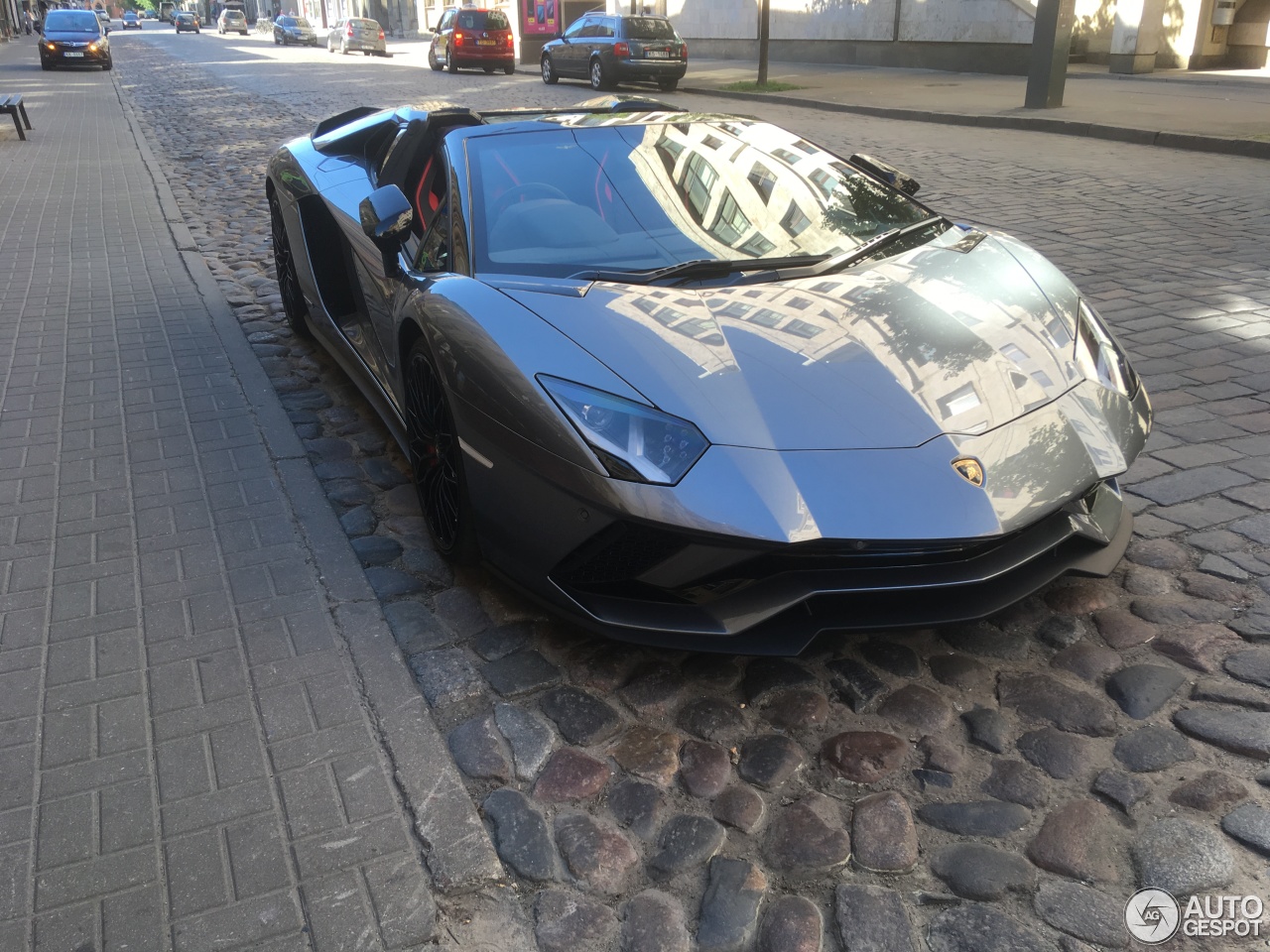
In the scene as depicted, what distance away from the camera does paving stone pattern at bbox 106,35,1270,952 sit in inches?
82.9

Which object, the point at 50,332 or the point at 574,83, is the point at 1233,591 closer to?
the point at 50,332

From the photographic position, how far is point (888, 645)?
2.95 m

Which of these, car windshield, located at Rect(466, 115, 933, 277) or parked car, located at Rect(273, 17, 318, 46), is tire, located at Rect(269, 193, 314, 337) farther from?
parked car, located at Rect(273, 17, 318, 46)

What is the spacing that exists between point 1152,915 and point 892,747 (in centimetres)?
67

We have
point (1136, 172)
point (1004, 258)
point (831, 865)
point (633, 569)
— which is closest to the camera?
point (831, 865)

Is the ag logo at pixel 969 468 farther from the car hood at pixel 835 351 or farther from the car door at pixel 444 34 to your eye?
the car door at pixel 444 34

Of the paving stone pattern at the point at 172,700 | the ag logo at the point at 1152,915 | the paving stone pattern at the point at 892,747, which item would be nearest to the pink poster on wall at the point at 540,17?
the paving stone pattern at the point at 172,700

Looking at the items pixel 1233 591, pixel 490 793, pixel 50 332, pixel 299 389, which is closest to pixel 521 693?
pixel 490 793

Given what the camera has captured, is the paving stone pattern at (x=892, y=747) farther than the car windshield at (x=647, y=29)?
No

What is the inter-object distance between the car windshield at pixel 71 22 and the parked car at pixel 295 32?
63.3ft

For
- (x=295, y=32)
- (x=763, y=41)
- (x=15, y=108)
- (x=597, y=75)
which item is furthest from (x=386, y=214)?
(x=295, y=32)

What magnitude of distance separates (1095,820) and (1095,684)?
533mm

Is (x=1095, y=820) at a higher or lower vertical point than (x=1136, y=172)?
lower

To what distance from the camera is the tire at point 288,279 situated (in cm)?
570
